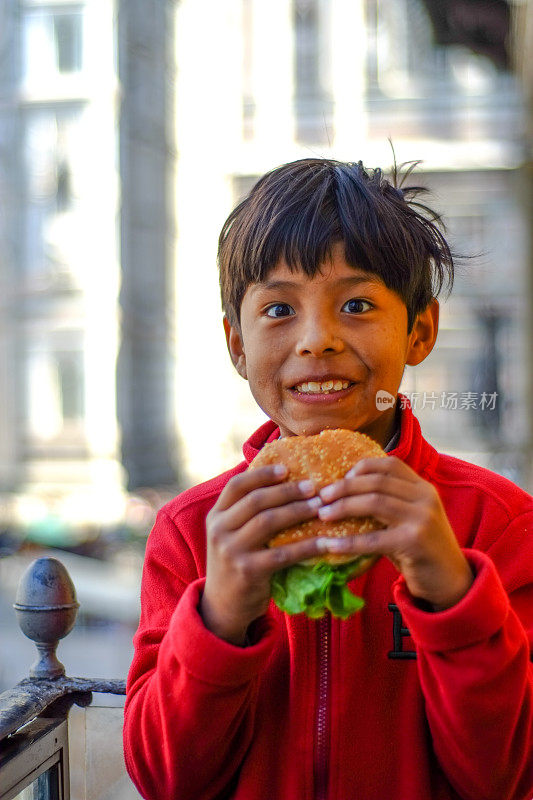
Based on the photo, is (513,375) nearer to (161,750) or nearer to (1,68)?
(1,68)

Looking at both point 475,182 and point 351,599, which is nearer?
point 351,599

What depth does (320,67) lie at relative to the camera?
7457 mm

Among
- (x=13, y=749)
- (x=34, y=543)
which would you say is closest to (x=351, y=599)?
(x=13, y=749)

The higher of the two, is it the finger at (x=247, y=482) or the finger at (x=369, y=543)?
the finger at (x=247, y=482)

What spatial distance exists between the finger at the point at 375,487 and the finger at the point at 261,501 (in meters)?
0.02

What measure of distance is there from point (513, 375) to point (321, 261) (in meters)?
6.32

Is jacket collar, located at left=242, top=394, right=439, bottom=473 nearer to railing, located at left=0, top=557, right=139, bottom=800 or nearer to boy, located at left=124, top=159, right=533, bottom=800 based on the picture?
boy, located at left=124, top=159, right=533, bottom=800

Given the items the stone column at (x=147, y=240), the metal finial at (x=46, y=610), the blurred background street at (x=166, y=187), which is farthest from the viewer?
the stone column at (x=147, y=240)

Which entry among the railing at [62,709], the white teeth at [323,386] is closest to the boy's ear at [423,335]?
the white teeth at [323,386]

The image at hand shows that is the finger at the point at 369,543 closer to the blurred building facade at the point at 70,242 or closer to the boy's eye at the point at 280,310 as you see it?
the boy's eye at the point at 280,310

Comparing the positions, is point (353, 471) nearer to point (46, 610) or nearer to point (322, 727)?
point (322, 727)

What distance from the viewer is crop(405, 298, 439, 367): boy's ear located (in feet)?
2.61

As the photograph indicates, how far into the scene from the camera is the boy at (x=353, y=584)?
0.57m

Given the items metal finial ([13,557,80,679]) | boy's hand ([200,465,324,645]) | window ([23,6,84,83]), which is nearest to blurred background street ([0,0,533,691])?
window ([23,6,84,83])
